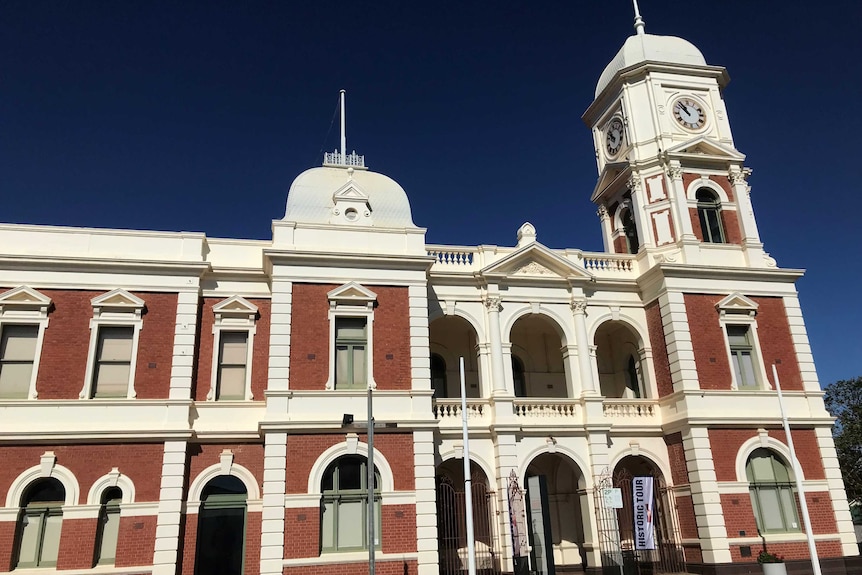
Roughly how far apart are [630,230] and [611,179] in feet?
6.98

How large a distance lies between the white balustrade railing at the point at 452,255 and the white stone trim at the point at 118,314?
8773 mm

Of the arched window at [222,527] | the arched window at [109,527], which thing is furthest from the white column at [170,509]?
the arched window at [109,527]

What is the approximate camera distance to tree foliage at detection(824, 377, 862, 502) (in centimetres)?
3672

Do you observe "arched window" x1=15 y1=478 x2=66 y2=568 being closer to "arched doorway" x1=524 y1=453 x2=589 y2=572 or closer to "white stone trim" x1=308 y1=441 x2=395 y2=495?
"white stone trim" x1=308 y1=441 x2=395 y2=495

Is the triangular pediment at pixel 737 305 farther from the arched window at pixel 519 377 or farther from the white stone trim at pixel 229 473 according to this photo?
the white stone trim at pixel 229 473

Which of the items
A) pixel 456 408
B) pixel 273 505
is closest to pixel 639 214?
pixel 456 408

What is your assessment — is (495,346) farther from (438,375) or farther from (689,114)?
(689,114)

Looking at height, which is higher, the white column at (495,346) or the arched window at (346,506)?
the white column at (495,346)

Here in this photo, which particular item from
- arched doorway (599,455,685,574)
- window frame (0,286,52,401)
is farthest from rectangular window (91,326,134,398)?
arched doorway (599,455,685,574)

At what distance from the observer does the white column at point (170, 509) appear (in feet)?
54.0

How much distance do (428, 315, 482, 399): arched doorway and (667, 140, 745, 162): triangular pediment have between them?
31.0 feet

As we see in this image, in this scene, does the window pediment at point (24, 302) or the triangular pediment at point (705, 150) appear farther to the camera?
the triangular pediment at point (705, 150)

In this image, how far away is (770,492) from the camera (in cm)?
2002

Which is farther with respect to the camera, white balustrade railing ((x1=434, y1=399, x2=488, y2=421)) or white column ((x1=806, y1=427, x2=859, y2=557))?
white balustrade railing ((x1=434, y1=399, x2=488, y2=421))
